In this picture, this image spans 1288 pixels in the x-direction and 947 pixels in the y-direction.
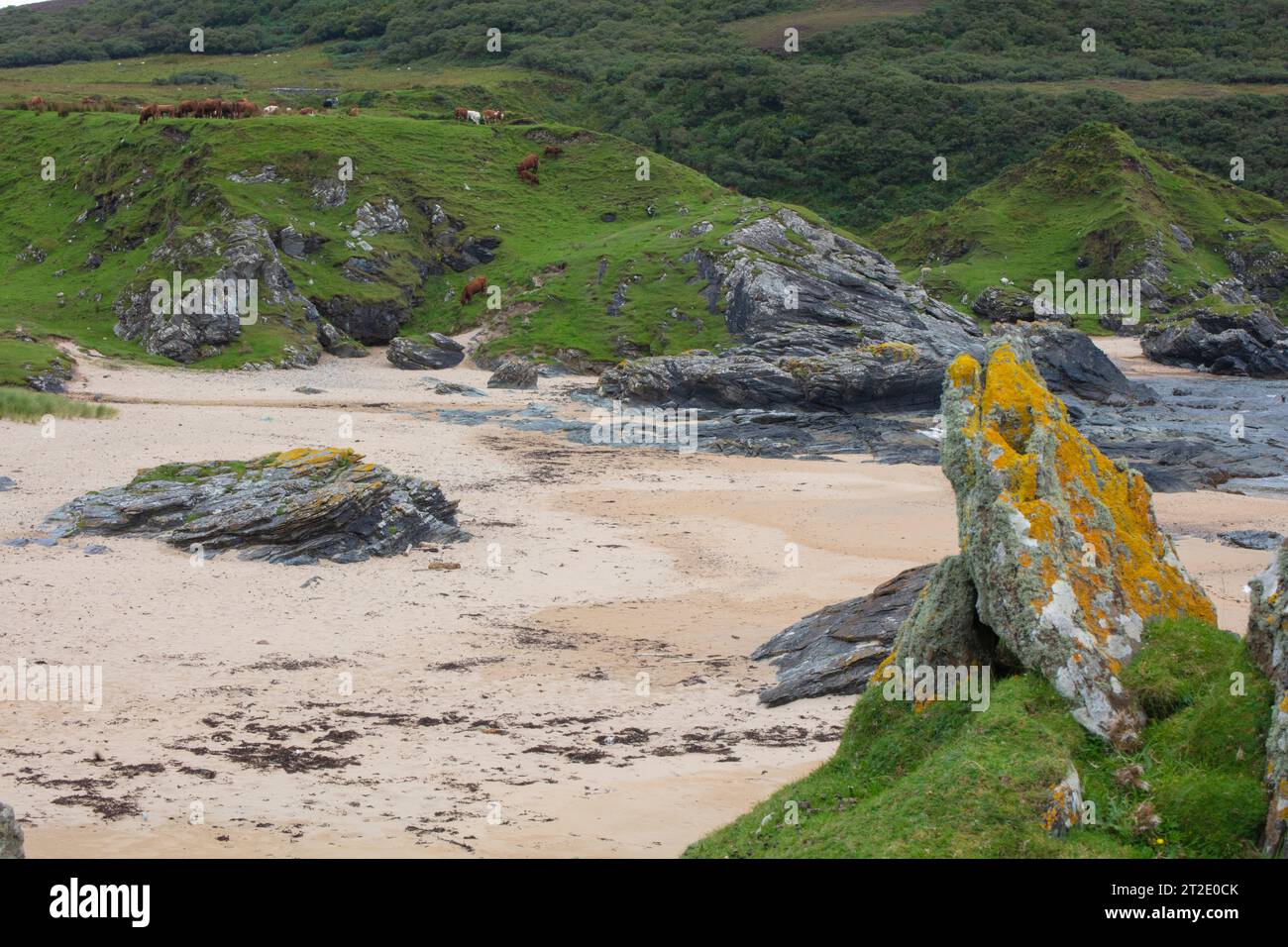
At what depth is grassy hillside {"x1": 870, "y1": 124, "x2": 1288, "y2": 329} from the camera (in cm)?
8256

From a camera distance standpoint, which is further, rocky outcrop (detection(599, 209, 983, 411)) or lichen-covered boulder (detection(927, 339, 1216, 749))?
rocky outcrop (detection(599, 209, 983, 411))

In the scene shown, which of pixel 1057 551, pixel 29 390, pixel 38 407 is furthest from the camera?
pixel 29 390

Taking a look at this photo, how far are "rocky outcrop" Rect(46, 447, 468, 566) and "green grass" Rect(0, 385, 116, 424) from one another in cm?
1021

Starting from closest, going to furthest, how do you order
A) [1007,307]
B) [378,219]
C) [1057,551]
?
1. [1057,551]
2. [378,219]
3. [1007,307]

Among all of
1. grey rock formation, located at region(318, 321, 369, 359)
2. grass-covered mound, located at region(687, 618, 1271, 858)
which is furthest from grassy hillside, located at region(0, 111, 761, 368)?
grass-covered mound, located at region(687, 618, 1271, 858)

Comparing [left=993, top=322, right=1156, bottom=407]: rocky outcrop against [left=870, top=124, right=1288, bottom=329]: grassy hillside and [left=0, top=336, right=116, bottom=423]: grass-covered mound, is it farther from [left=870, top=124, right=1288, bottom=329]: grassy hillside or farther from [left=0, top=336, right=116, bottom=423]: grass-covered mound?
[left=0, top=336, right=116, bottom=423]: grass-covered mound

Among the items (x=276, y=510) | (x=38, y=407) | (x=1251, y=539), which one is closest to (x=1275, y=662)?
(x=276, y=510)

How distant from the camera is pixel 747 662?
17.8 m

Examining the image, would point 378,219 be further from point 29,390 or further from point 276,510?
point 276,510

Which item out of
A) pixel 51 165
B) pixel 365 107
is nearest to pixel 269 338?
pixel 51 165

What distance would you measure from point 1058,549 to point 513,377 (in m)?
41.0

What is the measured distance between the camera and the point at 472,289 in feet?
202

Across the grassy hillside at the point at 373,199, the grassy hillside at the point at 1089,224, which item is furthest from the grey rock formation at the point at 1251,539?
the grassy hillside at the point at 1089,224

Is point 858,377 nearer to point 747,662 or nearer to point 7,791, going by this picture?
point 747,662
